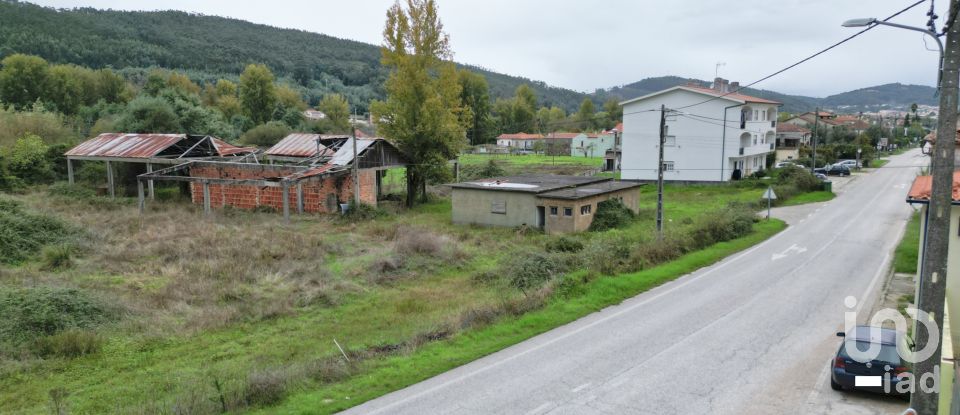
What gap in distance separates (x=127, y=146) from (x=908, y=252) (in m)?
46.2

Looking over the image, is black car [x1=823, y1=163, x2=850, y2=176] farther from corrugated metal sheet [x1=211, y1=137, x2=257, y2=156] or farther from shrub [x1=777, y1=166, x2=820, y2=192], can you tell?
corrugated metal sheet [x1=211, y1=137, x2=257, y2=156]

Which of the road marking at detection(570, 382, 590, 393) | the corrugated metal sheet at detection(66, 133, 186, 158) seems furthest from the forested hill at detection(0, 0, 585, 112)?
the road marking at detection(570, 382, 590, 393)

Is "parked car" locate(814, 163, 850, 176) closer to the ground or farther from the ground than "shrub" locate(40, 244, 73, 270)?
farther from the ground

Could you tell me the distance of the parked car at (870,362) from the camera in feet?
35.4

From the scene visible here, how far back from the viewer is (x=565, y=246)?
25.9 m

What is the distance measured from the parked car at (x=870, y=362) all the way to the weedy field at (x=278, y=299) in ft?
21.6

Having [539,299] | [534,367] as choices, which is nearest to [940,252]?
[534,367]

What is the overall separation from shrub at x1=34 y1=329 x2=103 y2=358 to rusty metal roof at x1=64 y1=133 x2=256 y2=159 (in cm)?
2952

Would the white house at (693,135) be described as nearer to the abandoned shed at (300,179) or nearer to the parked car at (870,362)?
the abandoned shed at (300,179)

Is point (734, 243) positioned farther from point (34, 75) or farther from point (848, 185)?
point (34, 75)

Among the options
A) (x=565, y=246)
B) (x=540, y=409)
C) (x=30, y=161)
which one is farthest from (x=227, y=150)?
(x=540, y=409)

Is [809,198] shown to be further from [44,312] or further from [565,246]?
[44,312]

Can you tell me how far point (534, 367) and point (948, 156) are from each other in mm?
8127

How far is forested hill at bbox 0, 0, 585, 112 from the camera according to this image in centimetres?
11788
